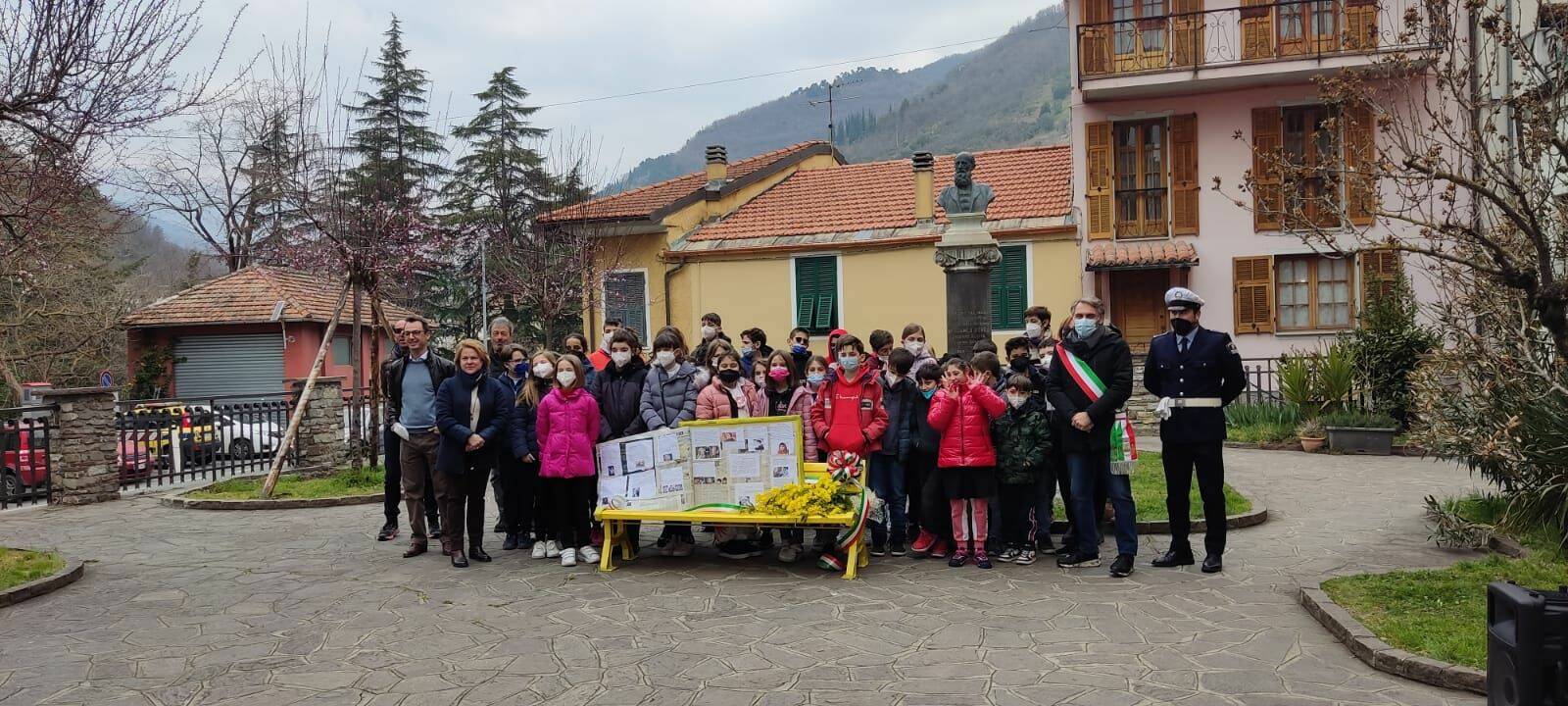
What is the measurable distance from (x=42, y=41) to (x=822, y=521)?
681 cm

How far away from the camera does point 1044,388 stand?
28.2 ft

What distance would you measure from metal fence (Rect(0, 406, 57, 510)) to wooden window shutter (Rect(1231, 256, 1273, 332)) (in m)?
19.9

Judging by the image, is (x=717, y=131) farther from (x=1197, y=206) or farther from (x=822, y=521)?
(x=822, y=521)

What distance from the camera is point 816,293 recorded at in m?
25.2

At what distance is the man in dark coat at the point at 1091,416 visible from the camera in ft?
26.2

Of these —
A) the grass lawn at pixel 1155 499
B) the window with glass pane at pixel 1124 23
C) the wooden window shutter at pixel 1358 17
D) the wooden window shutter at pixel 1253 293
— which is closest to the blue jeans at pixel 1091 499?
the grass lawn at pixel 1155 499

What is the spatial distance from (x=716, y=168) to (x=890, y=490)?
19834 millimetres

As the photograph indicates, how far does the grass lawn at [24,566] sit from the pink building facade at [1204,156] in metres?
17.7

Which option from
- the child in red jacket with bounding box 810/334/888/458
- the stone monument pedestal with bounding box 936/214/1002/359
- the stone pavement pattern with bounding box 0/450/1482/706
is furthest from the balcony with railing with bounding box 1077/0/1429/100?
the child in red jacket with bounding box 810/334/888/458

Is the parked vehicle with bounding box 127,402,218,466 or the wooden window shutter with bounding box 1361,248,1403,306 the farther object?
the wooden window shutter with bounding box 1361,248,1403,306

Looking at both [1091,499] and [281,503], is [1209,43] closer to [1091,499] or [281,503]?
[1091,499]

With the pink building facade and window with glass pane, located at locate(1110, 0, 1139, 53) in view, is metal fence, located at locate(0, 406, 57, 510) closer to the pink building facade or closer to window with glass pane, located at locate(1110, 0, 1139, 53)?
the pink building facade

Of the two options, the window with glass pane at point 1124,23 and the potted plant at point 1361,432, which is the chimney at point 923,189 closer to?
the window with glass pane at point 1124,23

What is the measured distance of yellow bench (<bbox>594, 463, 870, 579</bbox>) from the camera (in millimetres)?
8086
